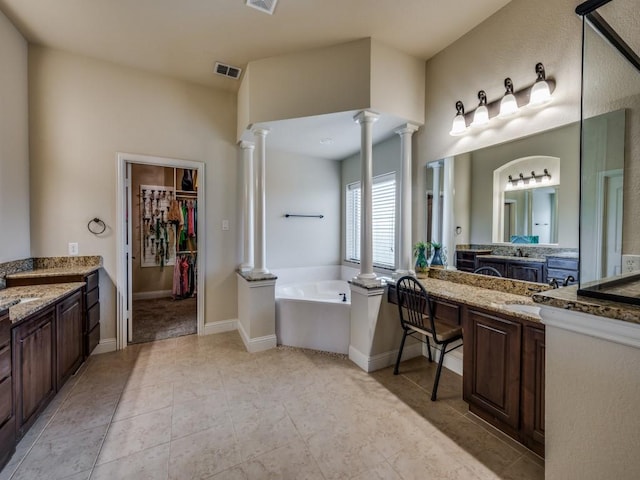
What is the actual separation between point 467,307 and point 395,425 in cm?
92

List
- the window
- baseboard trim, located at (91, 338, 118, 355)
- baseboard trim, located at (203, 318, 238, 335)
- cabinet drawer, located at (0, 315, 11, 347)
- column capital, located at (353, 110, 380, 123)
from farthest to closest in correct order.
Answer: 1. the window
2. baseboard trim, located at (203, 318, 238, 335)
3. baseboard trim, located at (91, 338, 118, 355)
4. column capital, located at (353, 110, 380, 123)
5. cabinet drawer, located at (0, 315, 11, 347)

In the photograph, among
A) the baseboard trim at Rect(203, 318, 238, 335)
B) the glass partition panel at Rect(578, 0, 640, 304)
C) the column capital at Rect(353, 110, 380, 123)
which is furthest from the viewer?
the baseboard trim at Rect(203, 318, 238, 335)

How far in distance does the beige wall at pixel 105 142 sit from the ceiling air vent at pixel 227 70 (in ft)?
1.27

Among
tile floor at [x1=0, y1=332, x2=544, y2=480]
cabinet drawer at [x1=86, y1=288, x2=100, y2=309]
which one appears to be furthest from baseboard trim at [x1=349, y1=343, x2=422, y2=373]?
cabinet drawer at [x1=86, y1=288, x2=100, y2=309]

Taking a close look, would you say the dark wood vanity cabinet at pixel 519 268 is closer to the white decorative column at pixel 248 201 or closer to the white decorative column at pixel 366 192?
the white decorative column at pixel 366 192

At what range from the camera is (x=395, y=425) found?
71.5 inches

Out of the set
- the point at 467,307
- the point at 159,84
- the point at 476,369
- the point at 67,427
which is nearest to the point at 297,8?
the point at 159,84

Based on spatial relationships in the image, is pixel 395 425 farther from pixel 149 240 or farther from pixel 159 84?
pixel 149 240

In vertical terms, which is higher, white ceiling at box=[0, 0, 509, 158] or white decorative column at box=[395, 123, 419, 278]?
white ceiling at box=[0, 0, 509, 158]

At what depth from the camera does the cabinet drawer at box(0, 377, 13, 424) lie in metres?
1.42

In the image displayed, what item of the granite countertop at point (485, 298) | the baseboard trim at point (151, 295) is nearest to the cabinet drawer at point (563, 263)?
the granite countertop at point (485, 298)

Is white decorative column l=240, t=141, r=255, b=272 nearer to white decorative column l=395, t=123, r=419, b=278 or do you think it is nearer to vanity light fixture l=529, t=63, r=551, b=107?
white decorative column l=395, t=123, r=419, b=278

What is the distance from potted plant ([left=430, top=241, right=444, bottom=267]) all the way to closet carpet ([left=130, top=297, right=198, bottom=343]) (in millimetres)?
2972

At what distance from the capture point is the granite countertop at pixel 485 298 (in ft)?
5.31
